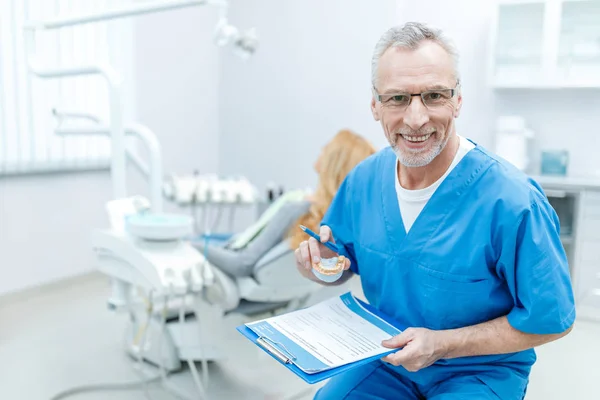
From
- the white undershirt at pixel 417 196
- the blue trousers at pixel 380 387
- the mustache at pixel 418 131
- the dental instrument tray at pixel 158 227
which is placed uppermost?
the mustache at pixel 418 131

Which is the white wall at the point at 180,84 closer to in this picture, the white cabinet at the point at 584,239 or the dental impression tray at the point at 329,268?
the white cabinet at the point at 584,239

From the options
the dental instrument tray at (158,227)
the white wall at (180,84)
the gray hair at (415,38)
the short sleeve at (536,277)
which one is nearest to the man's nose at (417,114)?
the gray hair at (415,38)

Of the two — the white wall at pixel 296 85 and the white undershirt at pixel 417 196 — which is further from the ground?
the white wall at pixel 296 85

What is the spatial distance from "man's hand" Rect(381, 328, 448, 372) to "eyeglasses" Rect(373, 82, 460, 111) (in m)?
0.45

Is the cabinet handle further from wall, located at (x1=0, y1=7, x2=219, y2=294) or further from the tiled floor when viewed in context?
wall, located at (x1=0, y1=7, x2=219, y2=294)

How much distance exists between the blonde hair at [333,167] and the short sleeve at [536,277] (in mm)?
1149

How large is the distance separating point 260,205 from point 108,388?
230cm

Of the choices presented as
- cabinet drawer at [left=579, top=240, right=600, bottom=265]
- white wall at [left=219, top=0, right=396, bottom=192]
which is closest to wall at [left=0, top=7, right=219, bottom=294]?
white wall at [left=219, top=0, right=396, bottom=192]

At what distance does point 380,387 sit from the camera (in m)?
Answer: 1.21

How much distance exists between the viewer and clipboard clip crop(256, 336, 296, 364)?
100 cm

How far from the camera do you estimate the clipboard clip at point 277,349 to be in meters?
1.00

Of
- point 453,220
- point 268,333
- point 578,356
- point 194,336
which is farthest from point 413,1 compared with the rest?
point 268,333

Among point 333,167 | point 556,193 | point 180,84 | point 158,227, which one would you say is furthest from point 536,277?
point 180,84

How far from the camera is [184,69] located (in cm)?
418
